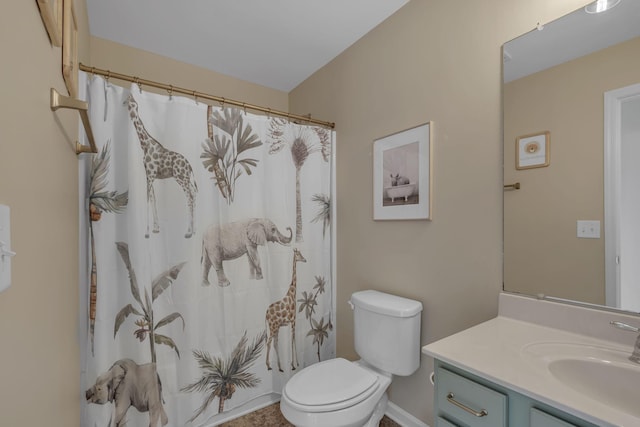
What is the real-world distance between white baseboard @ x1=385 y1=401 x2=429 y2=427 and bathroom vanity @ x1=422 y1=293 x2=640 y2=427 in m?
0.86

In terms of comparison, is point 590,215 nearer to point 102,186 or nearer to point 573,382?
point 573,382

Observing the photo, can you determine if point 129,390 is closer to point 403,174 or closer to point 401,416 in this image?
point 401,416

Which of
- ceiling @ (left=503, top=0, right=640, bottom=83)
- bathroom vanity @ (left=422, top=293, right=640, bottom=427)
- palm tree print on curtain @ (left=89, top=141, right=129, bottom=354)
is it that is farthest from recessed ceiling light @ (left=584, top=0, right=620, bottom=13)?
palm tree print on curtain @ (left=89, top=141, right=129, bottom=354)

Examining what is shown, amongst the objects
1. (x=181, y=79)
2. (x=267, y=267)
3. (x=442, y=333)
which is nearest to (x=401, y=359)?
(x=442, y=333)

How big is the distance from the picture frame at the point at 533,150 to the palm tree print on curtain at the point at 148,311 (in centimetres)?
175

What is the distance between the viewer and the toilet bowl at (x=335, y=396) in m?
1.29

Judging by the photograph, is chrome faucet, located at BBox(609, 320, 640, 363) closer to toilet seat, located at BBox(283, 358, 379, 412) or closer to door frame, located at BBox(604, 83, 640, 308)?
door frame, located at BBox(604, 83, 640, 308)

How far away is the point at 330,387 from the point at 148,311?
3.32 ft

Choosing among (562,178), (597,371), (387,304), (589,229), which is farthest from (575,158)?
(387,304)

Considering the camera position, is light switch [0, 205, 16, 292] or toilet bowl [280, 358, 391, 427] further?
toilet bowl [280, 358, 391, 427]

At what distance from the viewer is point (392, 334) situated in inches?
61.4

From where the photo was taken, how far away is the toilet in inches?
51.7

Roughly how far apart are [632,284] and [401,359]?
0.99m

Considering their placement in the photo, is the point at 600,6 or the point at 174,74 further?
the point at 174,74
